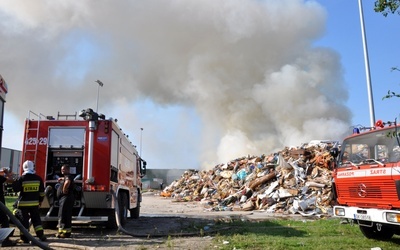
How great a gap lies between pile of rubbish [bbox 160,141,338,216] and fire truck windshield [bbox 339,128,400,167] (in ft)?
15.8

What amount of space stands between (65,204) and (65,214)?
0.20 metres

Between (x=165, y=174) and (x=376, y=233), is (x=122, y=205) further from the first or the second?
(x=165, y=174)

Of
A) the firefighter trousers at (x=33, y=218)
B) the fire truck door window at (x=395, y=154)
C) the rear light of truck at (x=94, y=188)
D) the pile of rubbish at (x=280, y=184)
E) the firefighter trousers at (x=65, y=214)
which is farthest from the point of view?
the pile of rubbish at (x=280, y=184)

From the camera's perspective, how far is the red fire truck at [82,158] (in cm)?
825

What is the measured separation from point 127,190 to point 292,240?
195 inches

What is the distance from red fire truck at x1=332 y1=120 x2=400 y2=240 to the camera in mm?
6180

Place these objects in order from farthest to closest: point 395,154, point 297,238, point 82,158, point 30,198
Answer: point 82,158
point 297,238
point 30,198
point 395,154

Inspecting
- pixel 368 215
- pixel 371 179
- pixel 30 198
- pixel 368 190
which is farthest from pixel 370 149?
pixel 30 198

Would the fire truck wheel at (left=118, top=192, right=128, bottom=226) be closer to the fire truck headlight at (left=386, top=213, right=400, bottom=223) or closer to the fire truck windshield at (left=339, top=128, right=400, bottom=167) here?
the fire truck windshield at (left=339, top=128, right=400, bottom=167)

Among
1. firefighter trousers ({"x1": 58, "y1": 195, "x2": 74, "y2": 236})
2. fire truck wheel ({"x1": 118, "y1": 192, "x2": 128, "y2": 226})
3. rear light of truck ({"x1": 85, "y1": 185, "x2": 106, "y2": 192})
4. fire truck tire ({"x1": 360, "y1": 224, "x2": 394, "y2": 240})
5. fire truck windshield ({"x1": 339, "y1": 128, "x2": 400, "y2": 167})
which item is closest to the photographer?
fire truck windshield ({"x1": 339, "y1": 128, "x2": 400, "y2": 167})

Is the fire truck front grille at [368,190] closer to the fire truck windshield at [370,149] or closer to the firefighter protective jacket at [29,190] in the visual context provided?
the fire truck windshield at [370,149]

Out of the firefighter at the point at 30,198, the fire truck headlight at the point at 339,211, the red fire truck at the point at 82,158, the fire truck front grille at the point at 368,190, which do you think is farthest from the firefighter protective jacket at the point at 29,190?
the fire truck front grille at the point at 368,190

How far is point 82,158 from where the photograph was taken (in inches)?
347

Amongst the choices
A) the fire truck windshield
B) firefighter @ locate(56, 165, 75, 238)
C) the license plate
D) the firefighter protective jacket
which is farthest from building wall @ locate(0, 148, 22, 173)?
the license plate
